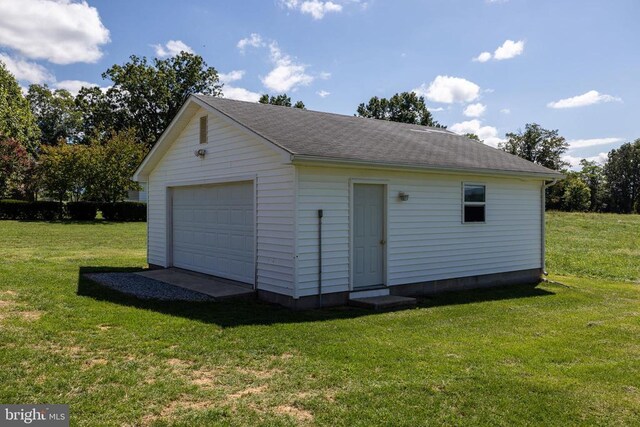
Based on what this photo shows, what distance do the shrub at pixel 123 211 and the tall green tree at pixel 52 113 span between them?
33843 millimetres

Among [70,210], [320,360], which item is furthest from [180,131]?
[70,210]

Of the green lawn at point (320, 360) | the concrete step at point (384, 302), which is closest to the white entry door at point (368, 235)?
the concrete step at point (384, 302)

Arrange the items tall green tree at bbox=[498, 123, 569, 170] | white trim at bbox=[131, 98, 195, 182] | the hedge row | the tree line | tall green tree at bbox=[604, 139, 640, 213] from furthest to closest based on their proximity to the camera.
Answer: tall green tree at bbox=[604, 139, 640, 213] → tall green tree at bbox=[498, 123, 569, 170] → the tree line → the hedge row → white trim at bbox=[131, 98, 195, 182]

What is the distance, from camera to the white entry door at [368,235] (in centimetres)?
880

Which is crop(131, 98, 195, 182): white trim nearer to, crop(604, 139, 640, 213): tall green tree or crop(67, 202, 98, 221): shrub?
crop(67, 202, 98, 221): shrub

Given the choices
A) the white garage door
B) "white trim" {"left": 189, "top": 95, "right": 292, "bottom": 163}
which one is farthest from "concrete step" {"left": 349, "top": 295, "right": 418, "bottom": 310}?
"white trim" {"left": 189, "top": 95, "right": 292, "bottom": 163}

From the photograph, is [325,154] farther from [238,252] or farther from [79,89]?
[79,89]

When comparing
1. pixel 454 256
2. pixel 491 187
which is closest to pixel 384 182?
pixel 454 256

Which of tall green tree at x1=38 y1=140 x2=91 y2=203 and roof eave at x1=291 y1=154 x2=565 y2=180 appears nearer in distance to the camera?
roof eave at x1=291 y1=154 x2=565 y2=180

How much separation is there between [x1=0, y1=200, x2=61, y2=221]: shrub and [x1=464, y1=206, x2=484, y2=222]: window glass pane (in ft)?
90.3

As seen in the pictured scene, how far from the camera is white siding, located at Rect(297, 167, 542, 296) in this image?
8133 millimetres

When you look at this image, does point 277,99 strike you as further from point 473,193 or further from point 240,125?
point 240,125

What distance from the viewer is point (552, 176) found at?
11.7 meters

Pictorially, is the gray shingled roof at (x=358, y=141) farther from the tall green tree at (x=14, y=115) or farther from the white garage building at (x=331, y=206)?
the tall green tree at (x=14, y=115)
